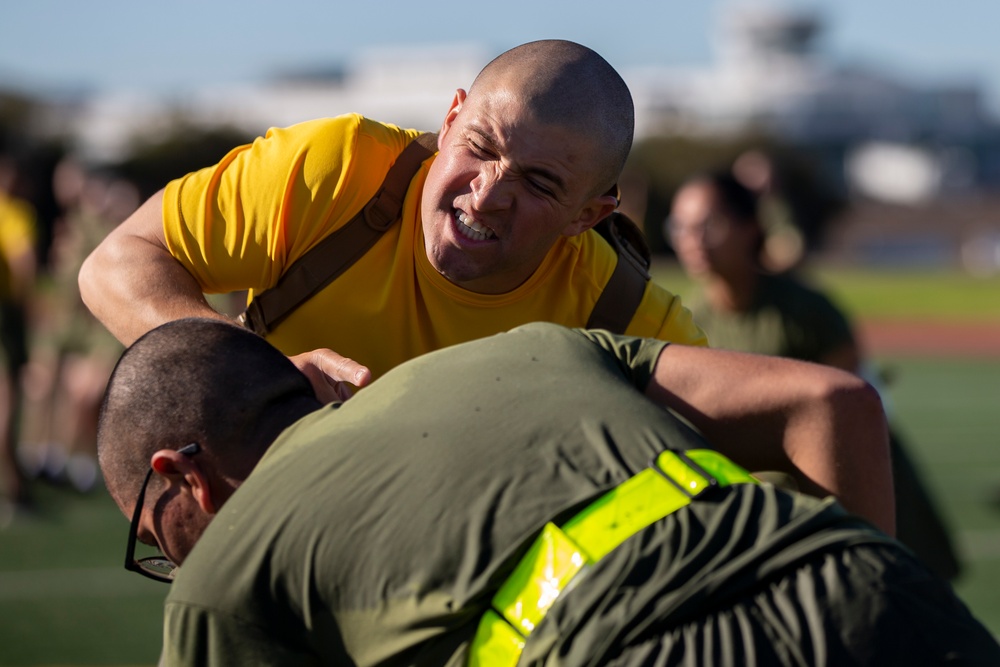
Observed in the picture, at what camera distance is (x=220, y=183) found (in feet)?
11.7

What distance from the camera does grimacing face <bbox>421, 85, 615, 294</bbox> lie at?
3275mm

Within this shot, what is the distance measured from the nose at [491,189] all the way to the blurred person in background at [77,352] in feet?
25.9

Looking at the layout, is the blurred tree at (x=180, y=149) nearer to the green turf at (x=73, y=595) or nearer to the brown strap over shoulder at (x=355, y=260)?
the green turf at (x=73, y=595)

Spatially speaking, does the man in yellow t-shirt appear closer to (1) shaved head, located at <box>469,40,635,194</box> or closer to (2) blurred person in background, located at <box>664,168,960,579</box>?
(1) shaved head, located at <box>469,40,635,194</box>

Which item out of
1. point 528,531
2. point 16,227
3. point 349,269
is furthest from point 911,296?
point 528,531

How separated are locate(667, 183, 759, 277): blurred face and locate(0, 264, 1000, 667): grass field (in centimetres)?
202

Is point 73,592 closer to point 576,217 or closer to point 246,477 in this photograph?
point 576,217

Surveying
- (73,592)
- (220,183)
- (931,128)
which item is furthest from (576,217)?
(931,128)

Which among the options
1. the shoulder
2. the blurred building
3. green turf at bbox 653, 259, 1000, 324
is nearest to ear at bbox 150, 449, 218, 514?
the shoulder

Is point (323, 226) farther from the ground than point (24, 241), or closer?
farther from the ground

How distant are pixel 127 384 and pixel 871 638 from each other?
1.36 metres

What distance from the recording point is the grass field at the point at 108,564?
678 centimetres

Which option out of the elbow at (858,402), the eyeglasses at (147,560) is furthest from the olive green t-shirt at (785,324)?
the eyeglasses at (147,560)

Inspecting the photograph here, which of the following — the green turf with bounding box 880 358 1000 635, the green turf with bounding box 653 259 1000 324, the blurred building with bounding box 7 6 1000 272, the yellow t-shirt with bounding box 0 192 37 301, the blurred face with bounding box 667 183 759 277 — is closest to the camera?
the blurred face with bounding box 667 183 759 277
